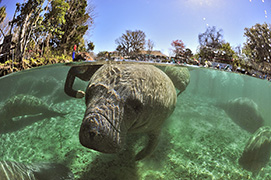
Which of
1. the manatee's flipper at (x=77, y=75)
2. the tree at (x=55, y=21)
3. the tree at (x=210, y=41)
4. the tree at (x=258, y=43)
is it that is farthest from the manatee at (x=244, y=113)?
the tree at (x=55, y=21)

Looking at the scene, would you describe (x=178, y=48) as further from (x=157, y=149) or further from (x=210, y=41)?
(x=157, y=149)

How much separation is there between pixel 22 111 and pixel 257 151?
449 cm

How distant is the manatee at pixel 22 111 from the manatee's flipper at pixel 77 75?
1.42 feet

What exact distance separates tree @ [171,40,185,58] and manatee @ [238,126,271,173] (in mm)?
2051

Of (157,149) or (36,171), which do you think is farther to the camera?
(157,149)

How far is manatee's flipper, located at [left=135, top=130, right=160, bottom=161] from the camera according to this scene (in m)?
2.58

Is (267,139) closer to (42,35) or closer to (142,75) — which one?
(142,75)

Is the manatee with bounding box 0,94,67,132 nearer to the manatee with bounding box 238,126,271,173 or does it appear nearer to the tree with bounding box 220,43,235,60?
the tree with bounding box 220,43,235,60

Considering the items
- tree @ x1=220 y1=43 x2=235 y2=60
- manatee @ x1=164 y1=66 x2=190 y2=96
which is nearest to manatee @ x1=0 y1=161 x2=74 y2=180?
manatee @ x1=164 y1=66 x2=190 y2=96

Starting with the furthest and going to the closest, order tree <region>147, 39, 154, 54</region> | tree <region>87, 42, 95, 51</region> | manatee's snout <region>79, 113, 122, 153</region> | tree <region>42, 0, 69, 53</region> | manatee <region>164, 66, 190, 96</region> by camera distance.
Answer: manatee <region>164, 66, 190, 96</region> → tree <region>42, 0, 69, 53</region> → tree <region>87, 42, 95, 51</region> → tree <region>147, 39, 154, 54</region> → manatee's snout <region>79, 113, 122, 153</region>

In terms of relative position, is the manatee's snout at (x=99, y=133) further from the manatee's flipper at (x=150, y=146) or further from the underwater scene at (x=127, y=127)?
the manatee's flipper at (x=150, y=146)

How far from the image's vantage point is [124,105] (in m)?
1.96

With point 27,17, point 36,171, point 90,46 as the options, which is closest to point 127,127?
point 90,46

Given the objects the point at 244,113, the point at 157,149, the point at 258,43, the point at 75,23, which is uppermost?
the point at 75,23
